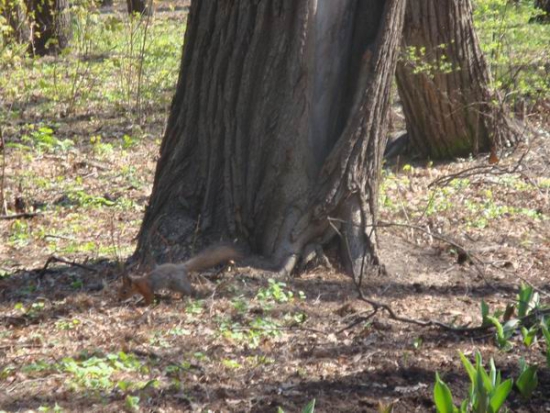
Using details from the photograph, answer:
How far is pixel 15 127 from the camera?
471 inches

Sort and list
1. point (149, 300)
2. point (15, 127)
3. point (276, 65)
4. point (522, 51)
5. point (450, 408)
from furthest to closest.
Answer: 1. point (522, 51)
2. point (15, 127)
3. point (276, 65)
4. point (149, 300)
5. point (450, 408)

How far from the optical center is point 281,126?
6270 millimetres

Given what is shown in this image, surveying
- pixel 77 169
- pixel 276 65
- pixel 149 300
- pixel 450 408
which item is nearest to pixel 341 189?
pixel 276 65

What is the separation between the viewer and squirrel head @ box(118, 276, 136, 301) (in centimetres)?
571

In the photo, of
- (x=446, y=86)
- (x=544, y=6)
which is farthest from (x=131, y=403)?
(x=544, y=6)

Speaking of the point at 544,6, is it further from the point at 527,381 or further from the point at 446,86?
the point at 527,381

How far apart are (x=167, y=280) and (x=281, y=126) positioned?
133cm

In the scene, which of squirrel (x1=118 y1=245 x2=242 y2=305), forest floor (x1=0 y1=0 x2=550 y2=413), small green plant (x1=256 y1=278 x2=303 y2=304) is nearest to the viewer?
forest floor (x1=0 y1=0 x2=550 y2=413)

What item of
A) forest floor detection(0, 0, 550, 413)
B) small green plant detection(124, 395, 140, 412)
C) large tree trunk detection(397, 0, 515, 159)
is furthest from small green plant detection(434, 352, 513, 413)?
large tree trunk detection(397, 0, 515, 159)

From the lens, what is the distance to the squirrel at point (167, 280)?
5691 mm

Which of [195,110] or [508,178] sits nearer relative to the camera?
[195,110]

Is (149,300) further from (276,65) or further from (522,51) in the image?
(522,51)

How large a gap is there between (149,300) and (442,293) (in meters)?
1.98

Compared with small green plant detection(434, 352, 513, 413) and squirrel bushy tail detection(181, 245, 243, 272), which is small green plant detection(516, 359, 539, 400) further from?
squirrel bushy tail detection(181, 245, 243, 272)
